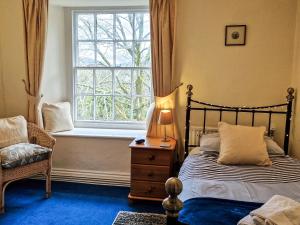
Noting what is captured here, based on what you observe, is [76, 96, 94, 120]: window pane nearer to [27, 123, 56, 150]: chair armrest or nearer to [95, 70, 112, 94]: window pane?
[95, 70, 112, 94]: window pane

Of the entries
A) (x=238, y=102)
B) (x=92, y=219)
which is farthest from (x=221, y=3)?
(x=92, y=219)

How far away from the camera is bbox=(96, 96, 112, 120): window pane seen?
3.75 metres

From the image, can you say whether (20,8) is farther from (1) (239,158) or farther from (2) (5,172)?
(1) (239,158)

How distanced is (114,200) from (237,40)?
81.1 inches

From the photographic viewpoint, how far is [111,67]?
3676mm

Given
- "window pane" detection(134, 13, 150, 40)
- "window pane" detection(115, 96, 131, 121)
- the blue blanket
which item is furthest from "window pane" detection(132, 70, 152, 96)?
the blue blanket

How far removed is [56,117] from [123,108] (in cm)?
82

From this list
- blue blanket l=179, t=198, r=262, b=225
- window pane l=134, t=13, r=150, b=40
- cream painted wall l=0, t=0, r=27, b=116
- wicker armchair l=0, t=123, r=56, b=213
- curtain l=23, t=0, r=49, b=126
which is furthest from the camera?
window pane l=134, t=13, r=150, b=40

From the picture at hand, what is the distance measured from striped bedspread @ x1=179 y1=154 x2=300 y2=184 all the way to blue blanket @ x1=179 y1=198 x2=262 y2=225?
50cm

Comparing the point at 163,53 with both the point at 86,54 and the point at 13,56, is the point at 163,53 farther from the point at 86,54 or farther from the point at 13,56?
the point at 13,56

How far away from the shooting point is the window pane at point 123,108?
3.71 metres

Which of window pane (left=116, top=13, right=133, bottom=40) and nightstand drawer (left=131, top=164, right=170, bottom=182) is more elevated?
window pane (left=116, top=13, right=133, bottom=40)

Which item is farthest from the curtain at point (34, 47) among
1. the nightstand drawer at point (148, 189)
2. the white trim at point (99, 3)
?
the nightstand drawer at point (148, 189)

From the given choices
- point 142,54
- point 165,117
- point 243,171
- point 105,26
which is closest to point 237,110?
point 165,117
